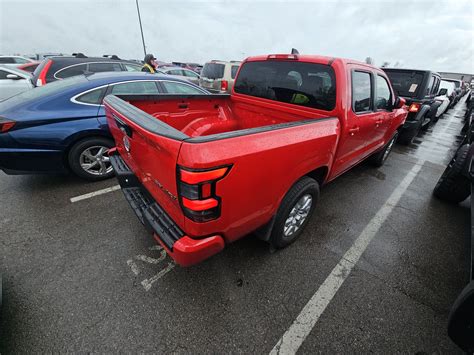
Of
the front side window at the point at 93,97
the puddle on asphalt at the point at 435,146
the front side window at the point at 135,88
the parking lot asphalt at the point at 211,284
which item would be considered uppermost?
the front side window at the point at 135,88

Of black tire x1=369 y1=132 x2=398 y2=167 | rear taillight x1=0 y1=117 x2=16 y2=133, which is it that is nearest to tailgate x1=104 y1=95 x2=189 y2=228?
rear taillight x1=0 y1=117 x2=16 y2=133

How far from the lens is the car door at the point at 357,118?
243 cm

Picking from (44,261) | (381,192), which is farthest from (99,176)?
(381,192)

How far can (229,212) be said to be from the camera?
152cm

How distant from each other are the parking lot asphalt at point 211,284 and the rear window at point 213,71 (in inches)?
314

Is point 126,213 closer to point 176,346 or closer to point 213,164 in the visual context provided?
point 176,346

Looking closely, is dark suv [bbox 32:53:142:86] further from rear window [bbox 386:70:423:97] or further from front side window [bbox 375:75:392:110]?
rear window [bbox 386:70:423:97]

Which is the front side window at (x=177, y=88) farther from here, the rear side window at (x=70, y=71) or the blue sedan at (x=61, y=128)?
the rear side window at (x=70, y=71)

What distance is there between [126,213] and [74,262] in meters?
0.82

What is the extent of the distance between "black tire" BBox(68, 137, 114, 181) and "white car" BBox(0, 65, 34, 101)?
5409 mm

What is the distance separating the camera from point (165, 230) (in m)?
1.69

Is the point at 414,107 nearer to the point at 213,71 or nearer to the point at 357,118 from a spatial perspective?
the point at 357,118

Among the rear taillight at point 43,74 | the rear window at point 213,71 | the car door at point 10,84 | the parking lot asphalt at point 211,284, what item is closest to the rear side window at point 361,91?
the parking lot asphalt at point 211,284

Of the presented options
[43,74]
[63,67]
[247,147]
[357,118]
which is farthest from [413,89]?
[43,74]
